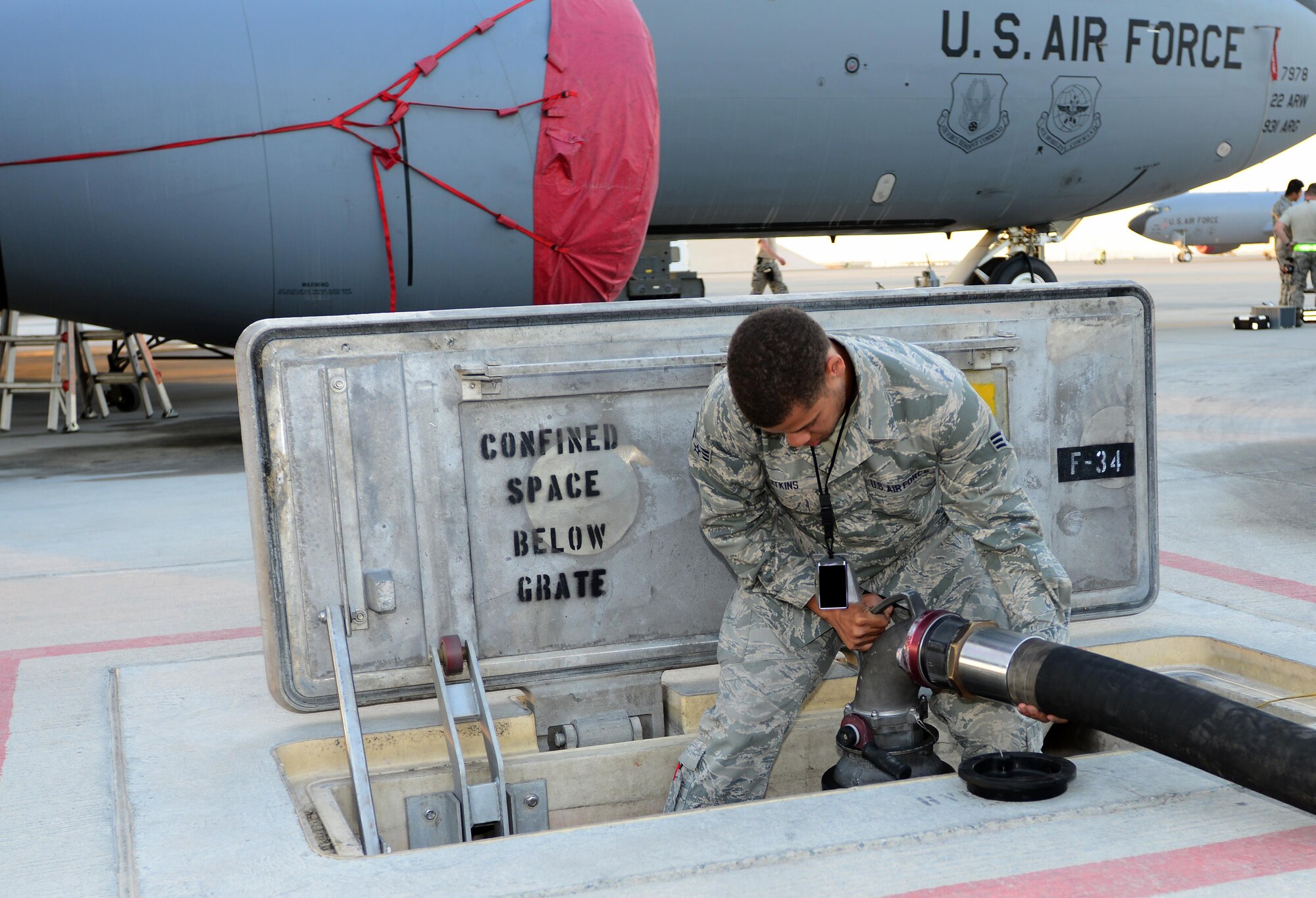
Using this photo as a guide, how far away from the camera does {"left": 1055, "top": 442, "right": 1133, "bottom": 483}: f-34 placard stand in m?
3.80

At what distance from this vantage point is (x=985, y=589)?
3234mm

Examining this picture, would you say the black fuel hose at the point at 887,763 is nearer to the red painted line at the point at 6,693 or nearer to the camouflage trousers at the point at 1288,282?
the red painted line at the point at 6,693

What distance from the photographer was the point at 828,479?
9.72 ft

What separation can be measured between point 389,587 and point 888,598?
1291 millimetres

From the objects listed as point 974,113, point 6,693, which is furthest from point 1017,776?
point 974,113

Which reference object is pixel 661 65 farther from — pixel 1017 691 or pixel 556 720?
pixel 1017 691

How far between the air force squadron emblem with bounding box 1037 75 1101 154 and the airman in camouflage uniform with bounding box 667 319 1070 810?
28.3ft

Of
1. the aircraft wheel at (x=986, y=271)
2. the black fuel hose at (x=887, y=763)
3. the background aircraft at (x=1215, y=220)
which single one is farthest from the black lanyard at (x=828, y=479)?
the background aircraft at (x=1215, y=220)

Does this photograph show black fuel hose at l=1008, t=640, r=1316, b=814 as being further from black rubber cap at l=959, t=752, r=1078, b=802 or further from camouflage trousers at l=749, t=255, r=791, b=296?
camouflage trousers at l=749, t=255, r=791, b=296

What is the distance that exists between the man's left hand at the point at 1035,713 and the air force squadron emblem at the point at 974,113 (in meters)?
8.60

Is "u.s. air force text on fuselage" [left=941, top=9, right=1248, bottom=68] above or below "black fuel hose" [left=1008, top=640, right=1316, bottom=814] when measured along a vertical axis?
above

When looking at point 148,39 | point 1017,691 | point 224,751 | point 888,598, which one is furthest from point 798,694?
point 148,39

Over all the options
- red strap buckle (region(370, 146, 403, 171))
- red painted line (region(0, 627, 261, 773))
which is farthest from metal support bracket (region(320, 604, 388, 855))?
red strap buckle (region(370, 146, 403, 171))

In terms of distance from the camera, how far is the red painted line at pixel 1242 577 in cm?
448
